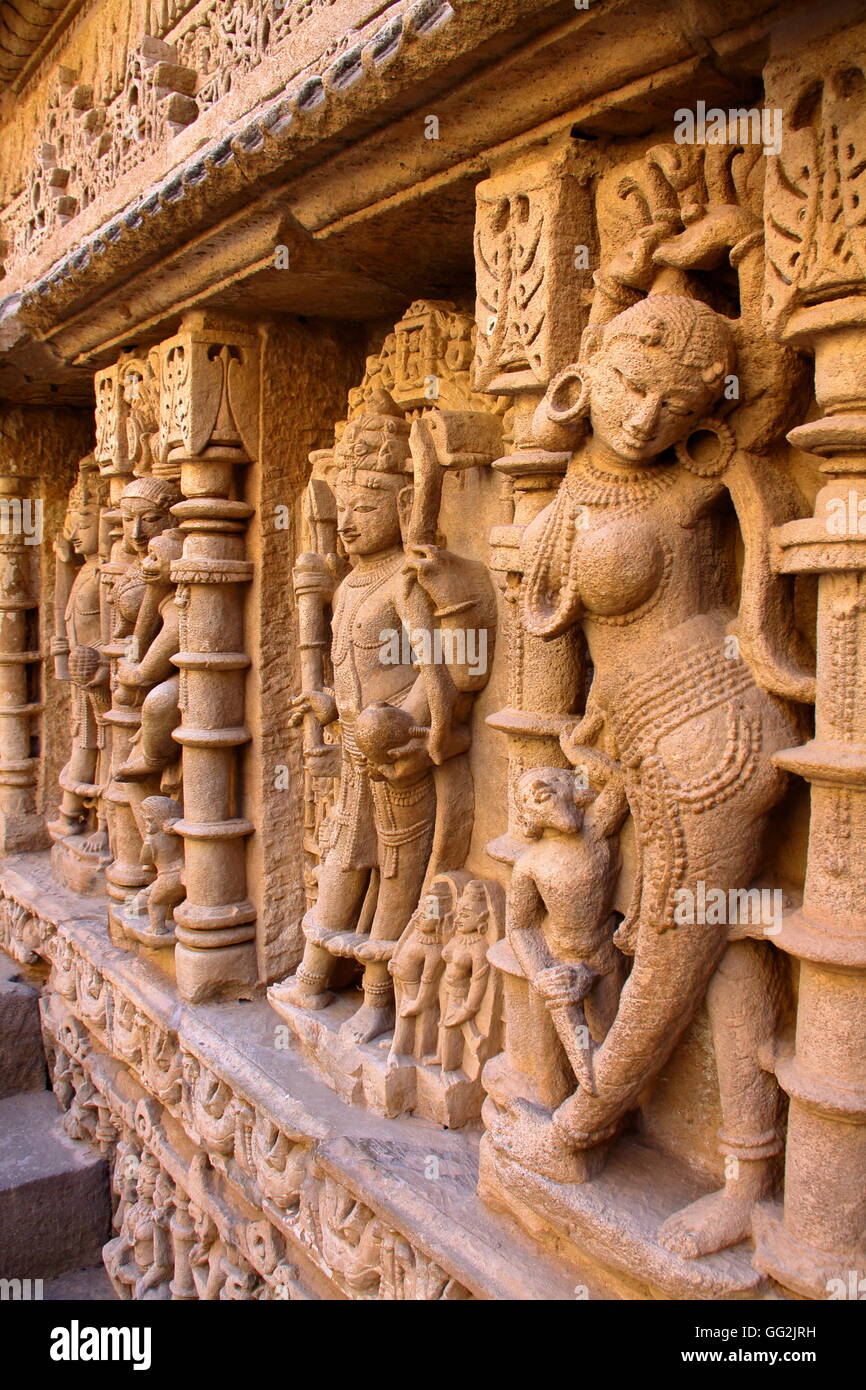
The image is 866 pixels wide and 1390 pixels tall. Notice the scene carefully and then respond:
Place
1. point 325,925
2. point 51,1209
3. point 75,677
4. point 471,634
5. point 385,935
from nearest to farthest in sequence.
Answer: point 471,634, point 385,935, point 325,925, point 51,1209, point 75,677

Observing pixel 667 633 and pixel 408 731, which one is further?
pixel 408 731

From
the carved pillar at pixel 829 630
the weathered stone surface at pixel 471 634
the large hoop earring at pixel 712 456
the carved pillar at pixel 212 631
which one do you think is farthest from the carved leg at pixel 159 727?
the carved pillar at pixel 829 630

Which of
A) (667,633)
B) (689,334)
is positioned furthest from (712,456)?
(667,633)

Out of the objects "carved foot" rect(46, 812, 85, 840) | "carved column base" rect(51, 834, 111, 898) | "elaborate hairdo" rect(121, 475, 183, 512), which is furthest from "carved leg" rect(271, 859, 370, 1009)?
"carved foot" rect(46, 812, 85, 840)

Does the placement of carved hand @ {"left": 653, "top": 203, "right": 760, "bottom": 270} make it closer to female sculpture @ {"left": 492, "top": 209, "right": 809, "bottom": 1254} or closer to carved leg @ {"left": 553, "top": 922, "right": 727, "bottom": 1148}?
female sculpture @ {"left": 492, "top": 209, "right": 809, "bottom": 1254}

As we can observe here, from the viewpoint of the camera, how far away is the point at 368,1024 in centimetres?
344

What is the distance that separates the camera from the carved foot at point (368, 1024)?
11.2ft

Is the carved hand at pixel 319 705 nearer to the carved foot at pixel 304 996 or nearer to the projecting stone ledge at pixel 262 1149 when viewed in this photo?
the carved foot at pixel 304 996

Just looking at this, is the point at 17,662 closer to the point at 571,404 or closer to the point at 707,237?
the point at 571,404

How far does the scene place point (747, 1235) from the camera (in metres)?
2.13

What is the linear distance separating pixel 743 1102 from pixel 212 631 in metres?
2.76

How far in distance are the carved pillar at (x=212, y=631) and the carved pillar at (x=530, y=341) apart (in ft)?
5.55
